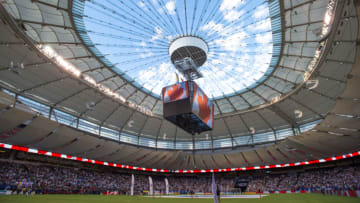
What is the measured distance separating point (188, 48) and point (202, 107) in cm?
878

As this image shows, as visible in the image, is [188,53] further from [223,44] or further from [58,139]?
[58,139]

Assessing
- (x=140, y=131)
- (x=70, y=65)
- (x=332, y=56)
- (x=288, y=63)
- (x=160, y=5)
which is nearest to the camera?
(x=160, y=5)

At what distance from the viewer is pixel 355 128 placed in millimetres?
→ 31531

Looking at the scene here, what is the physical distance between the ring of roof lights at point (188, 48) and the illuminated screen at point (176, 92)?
193 inches

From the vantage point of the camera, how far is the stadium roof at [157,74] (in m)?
26.0

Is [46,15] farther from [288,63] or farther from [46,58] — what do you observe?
[288,63]

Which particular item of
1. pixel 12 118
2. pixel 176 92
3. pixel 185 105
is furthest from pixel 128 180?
pixel 185 105

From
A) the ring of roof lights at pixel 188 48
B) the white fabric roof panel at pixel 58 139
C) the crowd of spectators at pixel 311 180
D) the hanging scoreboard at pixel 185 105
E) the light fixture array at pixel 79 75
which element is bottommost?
the crowd of spectators at pixel 311 180

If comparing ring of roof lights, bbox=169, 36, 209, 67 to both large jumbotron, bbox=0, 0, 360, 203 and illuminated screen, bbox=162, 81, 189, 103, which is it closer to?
large jumbotron, bbox=0, 0, 360, 203

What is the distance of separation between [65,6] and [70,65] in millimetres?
10052

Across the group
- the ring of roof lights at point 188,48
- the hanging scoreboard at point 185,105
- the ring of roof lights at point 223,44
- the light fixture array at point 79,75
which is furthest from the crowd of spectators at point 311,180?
the ring of roof lights at point 188,48

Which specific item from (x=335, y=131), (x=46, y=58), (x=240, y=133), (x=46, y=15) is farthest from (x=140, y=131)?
(x=335, y=131)

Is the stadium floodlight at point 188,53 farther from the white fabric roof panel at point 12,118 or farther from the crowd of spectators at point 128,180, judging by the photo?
the crowd of spectators at point 128,180

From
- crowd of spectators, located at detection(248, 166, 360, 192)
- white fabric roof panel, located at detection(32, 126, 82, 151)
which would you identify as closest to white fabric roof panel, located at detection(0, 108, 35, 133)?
white fabric roof panel, located at detection(32, 126, 82, 151)
